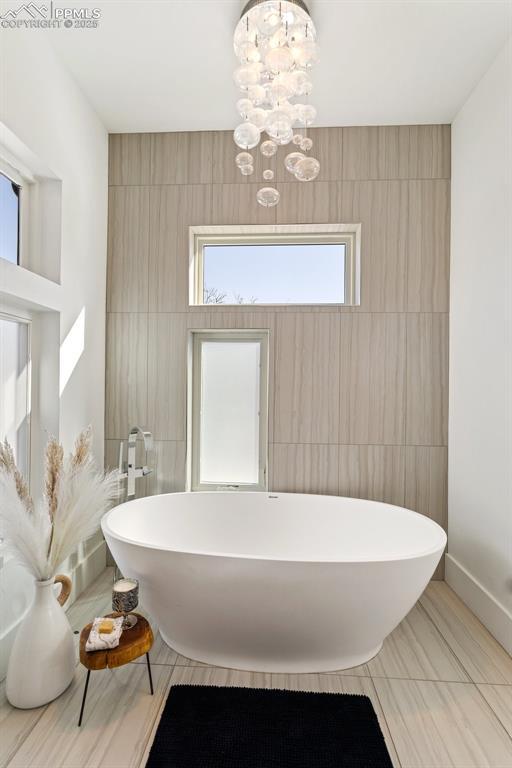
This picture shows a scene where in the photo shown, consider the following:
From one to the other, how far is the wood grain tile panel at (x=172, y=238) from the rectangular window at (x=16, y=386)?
0.90 metres

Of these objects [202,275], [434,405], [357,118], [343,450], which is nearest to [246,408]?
[343,450]

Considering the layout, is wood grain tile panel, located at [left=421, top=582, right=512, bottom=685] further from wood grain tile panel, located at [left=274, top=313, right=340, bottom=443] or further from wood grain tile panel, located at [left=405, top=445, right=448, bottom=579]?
wood grain tile panel, located at [left=274, top=313, right=340, bottom=443]

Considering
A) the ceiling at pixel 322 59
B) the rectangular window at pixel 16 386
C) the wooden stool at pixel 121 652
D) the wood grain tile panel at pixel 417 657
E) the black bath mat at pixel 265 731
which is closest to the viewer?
the black bath mat at pixel 265 731

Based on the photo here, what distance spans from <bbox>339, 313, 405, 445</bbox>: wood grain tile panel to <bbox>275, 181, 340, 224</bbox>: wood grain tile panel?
0.65m

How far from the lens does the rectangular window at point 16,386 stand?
2135 millimetres

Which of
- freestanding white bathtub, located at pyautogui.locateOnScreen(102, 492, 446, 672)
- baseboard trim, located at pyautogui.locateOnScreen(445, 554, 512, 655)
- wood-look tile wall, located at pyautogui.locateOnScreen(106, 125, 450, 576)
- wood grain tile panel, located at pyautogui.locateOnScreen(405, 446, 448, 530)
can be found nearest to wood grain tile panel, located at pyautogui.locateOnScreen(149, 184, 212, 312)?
wood-look tile wall, located at pyautogui.locateOnScreen(106, 125, 450, 576)

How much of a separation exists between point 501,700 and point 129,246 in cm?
298

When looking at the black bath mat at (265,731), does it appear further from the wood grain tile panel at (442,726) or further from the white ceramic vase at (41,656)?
the white ceramic vase at (41,656)

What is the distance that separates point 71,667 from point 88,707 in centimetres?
17

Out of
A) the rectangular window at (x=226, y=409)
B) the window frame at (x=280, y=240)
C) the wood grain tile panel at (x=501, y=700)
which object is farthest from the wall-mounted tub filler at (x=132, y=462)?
the wood grain tile panel at (x=501, y=700)

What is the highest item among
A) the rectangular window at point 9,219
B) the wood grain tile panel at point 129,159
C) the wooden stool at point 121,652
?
the wood grain tile panel at point 129,159

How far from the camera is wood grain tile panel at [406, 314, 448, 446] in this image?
2855 mm

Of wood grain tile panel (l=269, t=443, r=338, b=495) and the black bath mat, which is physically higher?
wood grain tile panel (l=269, t=443, r=338, b=495)

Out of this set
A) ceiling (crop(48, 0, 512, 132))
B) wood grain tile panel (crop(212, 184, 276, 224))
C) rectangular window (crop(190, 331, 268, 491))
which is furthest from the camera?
rectangular window (crop(190, 331, 268, 491))
